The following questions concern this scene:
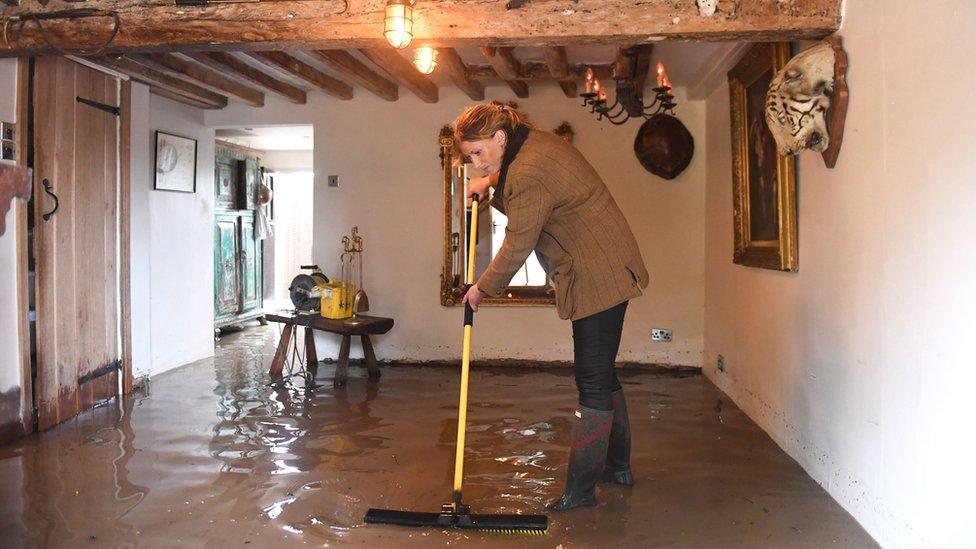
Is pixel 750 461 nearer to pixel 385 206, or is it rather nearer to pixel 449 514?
pixel 449 514

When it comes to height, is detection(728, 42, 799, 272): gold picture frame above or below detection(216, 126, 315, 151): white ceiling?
below

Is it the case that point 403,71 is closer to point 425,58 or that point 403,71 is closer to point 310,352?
point 425,58

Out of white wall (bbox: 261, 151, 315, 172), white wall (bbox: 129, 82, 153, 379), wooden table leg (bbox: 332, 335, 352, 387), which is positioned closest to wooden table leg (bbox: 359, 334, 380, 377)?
wooden table leg (bbox: 332, 335, 352, 387)

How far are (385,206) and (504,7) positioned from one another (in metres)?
2.92

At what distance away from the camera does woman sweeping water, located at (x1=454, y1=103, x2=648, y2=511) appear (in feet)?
8.08

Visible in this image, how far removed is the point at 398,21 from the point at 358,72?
201 centimetres

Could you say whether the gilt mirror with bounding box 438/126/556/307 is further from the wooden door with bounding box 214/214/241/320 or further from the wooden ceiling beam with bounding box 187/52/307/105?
the wooden door with bounding box 214/214/241/320

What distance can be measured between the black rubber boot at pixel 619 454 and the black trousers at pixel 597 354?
29cm

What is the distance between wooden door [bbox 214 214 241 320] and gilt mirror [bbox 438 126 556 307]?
2791 millimetres

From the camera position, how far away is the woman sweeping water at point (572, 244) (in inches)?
97.0

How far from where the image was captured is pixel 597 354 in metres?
2.59

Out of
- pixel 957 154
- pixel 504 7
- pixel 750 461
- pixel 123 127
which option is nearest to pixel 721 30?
pixel 504 7

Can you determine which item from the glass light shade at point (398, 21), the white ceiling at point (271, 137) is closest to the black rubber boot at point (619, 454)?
the glass light shade at point (398, 21)

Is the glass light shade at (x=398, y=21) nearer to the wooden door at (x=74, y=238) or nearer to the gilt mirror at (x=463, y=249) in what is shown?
the wooden door at (x=74, y=238)
